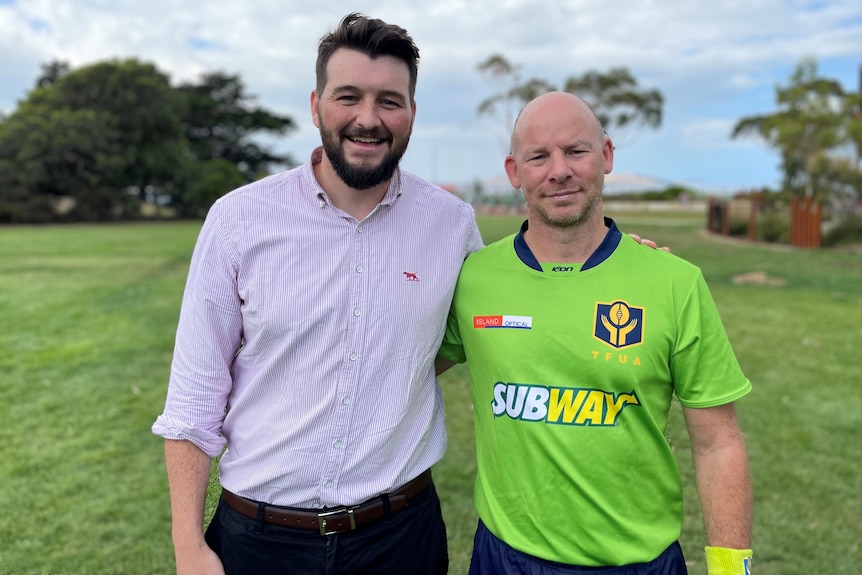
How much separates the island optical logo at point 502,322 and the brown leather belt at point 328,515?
62cm

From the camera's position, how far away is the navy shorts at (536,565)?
2205 mm

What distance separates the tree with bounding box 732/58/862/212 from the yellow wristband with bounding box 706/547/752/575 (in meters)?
22.8

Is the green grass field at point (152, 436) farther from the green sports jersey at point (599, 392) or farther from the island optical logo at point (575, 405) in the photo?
the island optical logo at point (575, 405)

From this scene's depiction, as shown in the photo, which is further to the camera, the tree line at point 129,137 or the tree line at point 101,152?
the tree line at point 101,152

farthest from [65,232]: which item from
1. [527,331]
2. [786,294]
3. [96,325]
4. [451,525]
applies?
[527,331]

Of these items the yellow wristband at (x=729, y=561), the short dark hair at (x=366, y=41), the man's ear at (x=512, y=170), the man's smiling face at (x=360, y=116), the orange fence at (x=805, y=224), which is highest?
the short dark hair at (x=366, y=41)

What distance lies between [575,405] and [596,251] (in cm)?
49

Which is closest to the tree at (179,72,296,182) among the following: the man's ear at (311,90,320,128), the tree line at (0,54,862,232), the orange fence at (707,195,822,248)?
the tree line at (0,54,862,232)

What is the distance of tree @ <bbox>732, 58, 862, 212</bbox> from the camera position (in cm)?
2211

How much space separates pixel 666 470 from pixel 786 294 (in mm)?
12563

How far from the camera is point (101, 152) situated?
41844 mm

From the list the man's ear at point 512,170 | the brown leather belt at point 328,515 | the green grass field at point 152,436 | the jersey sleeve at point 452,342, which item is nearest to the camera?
the brown leather belt at point 328,515

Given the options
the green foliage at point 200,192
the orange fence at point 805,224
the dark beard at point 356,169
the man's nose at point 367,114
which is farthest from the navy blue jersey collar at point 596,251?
the green foliage at point 200,192

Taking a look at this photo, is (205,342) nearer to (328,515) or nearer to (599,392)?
(328,515)
